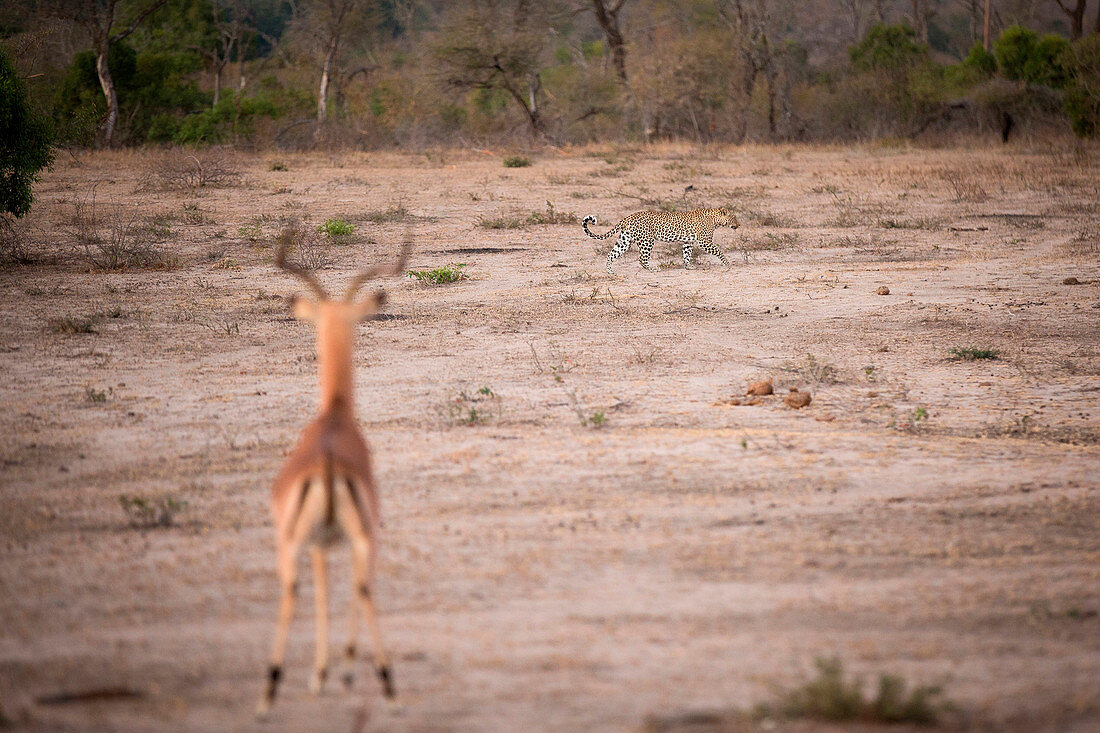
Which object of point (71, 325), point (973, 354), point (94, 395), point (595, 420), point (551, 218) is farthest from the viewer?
point (551, 218)

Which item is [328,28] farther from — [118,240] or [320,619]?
[320,619]

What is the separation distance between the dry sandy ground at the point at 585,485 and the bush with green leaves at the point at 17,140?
86 centimetres

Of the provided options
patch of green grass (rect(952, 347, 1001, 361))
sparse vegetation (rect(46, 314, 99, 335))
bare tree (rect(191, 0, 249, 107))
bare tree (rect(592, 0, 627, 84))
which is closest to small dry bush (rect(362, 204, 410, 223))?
sparse vegetation (rect(46, 314, 99, 335))

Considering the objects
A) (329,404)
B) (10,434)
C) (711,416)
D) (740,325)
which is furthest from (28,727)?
(740,325)

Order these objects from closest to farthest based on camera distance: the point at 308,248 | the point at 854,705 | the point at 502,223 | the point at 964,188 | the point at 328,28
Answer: the point at 854,705, the point at 308,248, the point at 502,223, the point at 964,188, the point at 328,28

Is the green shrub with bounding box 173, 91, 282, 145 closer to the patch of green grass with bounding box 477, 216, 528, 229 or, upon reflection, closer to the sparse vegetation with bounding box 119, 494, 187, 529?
the patch of green grass with bounding box 477, 216, 528, 229

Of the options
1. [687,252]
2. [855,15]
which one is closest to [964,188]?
[687,252]

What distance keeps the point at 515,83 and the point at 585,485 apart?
99.4 ft

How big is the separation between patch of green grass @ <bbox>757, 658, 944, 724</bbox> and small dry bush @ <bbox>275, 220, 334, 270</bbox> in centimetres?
973

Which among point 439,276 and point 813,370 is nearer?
point 813,370

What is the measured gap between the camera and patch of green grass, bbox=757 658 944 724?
3.10 m

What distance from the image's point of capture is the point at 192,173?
65.3 ft

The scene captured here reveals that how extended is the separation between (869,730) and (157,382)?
6.15 metres

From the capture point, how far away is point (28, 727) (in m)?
3.12
